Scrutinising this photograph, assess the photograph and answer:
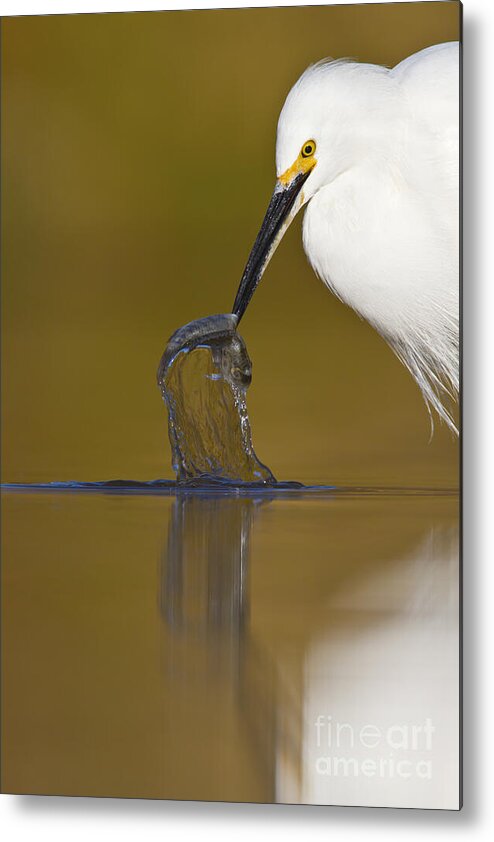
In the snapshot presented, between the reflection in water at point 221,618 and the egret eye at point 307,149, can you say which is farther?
the egret eye at point 307,149

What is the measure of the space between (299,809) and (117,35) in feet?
4.37

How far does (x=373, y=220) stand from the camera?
75.9 inches

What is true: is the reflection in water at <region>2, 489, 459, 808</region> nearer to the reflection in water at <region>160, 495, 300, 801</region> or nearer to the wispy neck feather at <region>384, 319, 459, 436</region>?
the reflection in water at <region>160, 495, 300, 801</region>

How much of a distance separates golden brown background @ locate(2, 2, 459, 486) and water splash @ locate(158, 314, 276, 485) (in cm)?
2

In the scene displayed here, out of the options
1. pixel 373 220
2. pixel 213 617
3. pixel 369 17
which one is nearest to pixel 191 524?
pixel 213 617

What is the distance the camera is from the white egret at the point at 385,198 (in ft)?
5.91

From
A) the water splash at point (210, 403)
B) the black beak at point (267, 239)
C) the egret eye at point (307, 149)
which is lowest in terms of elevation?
the water splash at point (210, 403)

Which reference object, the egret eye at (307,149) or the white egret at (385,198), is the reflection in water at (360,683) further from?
the egret eye at (307,149)

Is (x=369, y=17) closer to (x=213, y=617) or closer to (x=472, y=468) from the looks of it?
(x=472, y=468)

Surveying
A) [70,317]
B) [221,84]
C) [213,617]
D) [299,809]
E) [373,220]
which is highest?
[221,84]

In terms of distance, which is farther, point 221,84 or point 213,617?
point 221,84

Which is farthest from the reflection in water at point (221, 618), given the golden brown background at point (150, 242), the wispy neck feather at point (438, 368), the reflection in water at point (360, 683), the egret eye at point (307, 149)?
the egret eye at point (307, 149)

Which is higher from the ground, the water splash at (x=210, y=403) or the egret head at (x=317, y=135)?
the egret head at (x=317, y=135)

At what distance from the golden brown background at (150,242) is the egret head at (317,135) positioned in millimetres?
21
